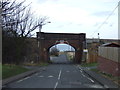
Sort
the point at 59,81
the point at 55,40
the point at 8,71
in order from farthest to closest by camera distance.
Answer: the point at 55,40, the point at 8,71, the point at 59,81

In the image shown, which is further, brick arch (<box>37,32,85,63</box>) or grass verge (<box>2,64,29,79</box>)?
brick arch (<box>37,32,85,63</box>)

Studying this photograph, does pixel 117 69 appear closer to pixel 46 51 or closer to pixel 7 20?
pixel 7 20

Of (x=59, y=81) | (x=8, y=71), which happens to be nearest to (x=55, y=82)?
(x=59, y=81)

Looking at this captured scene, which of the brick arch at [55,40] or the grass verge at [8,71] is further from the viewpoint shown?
the brick arch at [55,40]

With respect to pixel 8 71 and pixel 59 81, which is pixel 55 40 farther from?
pixel 59 81

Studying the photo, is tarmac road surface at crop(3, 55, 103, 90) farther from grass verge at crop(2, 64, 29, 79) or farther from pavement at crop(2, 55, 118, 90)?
grass verge at crop(2, 64, 29, 79)

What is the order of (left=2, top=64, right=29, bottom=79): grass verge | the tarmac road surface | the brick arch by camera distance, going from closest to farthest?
the tarmac road surface, (left=2, top=64, right=29, bottom=79): grass verge, the brick arch

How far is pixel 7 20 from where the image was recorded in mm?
21375

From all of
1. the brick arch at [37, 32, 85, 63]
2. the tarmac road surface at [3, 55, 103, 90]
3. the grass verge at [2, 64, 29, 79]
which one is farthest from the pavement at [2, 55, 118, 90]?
the brick arch at [37, 32, 85, 63]

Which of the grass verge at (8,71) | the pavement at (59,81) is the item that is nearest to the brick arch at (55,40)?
the grass verge at (8,71)

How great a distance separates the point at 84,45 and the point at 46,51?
10696 mm

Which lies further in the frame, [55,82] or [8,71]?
[8,71]

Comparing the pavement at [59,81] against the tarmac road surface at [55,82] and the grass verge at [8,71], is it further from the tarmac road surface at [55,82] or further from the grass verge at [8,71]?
the grass verge at [8,71]

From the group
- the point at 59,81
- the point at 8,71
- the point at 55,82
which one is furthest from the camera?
the point at 8,71
